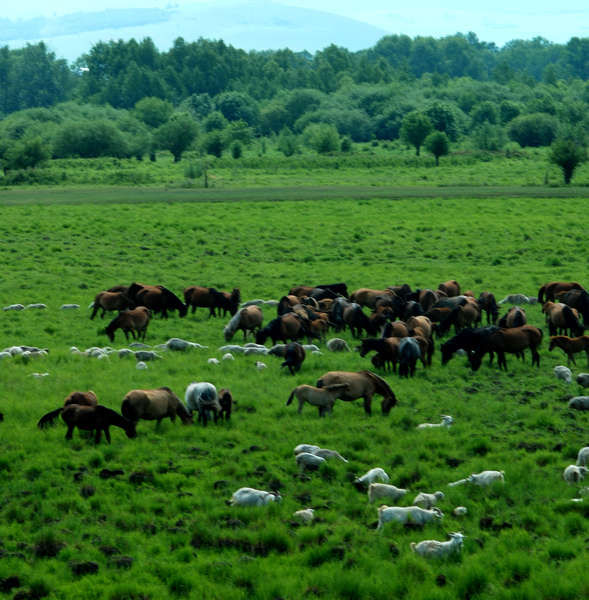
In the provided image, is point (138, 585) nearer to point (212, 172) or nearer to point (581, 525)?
point (581, 525)

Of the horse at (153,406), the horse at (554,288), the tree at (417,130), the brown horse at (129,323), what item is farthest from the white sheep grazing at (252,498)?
the tree at (417,130)

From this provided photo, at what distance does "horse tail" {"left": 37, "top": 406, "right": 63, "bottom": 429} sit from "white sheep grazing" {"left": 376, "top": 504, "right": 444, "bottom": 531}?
5631 mm

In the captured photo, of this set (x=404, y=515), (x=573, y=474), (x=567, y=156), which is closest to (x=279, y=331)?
(x=573, y=474)

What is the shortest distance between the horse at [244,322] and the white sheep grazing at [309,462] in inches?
356

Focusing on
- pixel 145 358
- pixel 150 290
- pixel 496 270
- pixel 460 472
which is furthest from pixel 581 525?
pixel 496 270

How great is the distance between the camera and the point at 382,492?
9945 mm

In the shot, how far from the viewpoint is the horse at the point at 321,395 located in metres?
13.3

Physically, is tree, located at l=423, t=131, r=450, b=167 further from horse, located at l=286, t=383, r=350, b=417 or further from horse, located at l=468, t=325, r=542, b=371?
horse, located at l=286, t=383, r=350, b=417

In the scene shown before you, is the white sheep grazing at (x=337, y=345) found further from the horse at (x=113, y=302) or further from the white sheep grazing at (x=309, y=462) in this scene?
the white sheep grazing at (x=309, y=462)

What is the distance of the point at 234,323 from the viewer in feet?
65.4

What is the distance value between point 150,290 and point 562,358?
37.1 feet

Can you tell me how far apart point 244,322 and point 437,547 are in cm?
1189

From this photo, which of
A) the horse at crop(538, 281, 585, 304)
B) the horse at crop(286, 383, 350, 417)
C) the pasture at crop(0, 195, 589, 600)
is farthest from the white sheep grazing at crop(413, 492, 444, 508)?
the horse at crop(538, 281, 585, 304)

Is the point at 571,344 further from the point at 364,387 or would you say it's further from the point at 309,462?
the point at 309,462
